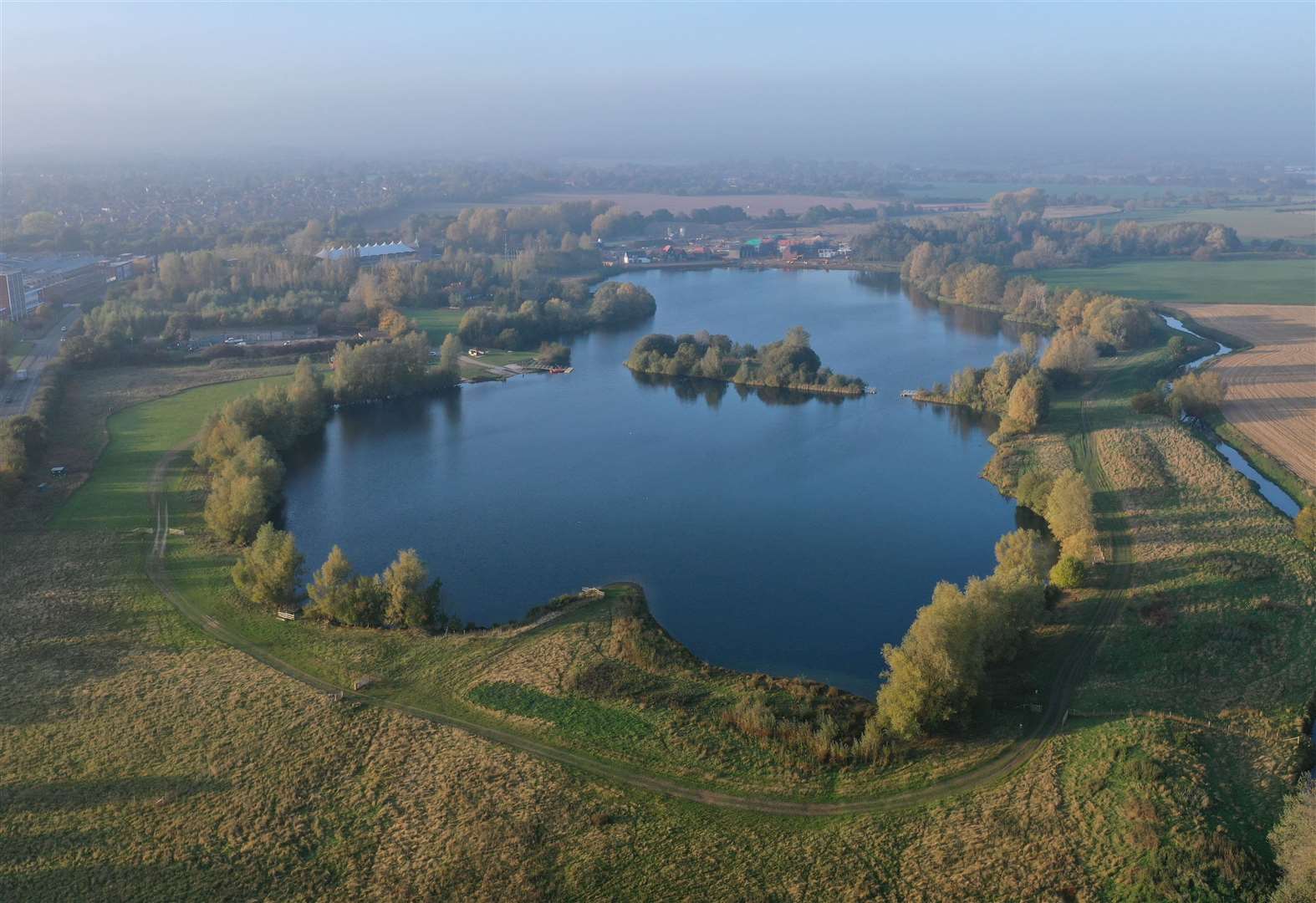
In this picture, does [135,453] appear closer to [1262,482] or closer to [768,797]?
[768,797]

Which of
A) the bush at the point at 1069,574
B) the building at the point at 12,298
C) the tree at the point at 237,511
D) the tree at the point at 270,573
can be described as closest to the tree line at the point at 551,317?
the building at the point at 12,298

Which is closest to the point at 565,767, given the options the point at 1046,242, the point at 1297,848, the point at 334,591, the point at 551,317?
the point at 334,591

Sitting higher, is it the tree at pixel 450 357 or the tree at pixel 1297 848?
the tree at pixel 450 357

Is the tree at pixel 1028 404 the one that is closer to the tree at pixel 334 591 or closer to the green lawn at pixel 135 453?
the tree at pixel 334 591

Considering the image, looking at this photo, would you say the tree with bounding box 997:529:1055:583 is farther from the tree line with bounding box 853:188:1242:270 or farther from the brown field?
the tree line with bounding box 853:188:1242:270

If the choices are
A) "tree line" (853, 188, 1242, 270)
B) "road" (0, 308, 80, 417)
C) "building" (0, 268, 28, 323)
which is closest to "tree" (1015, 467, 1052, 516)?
"road" (0, 308, 80, 417)

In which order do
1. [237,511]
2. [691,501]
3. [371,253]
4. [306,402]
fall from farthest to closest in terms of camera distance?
[371,253] → [306,402] → [691,501] → [237,511]

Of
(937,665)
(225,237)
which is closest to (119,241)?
(225,237)
